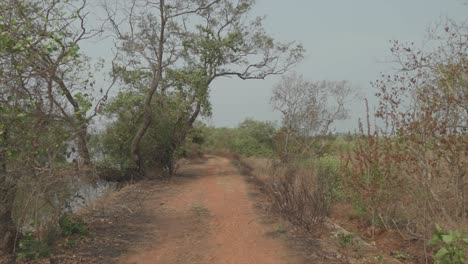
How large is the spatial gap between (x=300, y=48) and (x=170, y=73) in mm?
7316

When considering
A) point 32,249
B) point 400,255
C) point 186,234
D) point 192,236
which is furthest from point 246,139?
point 32,249

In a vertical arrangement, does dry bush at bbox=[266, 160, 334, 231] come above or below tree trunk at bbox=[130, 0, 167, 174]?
below

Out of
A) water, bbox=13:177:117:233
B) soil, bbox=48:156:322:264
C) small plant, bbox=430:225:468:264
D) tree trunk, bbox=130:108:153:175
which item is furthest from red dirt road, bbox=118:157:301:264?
tree trunk, bbox=130:108:153:175

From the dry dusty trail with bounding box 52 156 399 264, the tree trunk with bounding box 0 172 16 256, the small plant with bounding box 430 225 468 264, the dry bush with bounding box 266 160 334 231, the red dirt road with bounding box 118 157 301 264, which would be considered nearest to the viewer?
the small plant with bounding box 430 225 468 264

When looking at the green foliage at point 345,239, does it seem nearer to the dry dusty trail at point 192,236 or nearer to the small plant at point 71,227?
the dry dusty trail at point 192,236

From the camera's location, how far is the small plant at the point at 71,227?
8.04 m

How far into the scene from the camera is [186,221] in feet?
34.1

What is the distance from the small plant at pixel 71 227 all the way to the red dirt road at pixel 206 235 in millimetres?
1113

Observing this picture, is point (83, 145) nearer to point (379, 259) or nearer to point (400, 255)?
point (379, 259)

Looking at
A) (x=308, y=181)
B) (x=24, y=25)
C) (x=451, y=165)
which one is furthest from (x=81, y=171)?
(x=451, y=165)

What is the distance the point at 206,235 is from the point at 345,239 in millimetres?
2765

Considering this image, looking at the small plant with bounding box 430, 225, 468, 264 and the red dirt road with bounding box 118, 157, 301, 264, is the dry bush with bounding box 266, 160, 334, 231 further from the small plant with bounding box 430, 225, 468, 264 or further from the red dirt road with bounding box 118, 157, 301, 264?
the small plant with bounding box 430, 225, 468, 264

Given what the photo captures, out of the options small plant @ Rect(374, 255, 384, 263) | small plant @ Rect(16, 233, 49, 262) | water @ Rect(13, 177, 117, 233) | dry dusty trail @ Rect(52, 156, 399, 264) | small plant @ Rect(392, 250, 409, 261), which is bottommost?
small plant @ Rect(392, 250, 409, 261)

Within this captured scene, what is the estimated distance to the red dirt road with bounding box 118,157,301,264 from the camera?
741 cm
